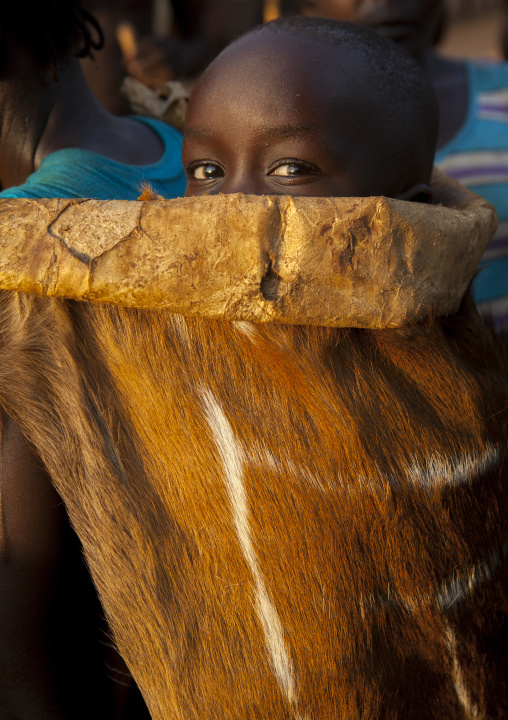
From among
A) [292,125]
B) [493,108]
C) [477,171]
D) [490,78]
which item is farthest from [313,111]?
[490,78]

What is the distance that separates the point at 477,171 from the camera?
2.07 meters

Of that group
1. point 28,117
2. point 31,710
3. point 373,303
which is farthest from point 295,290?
point 28,117

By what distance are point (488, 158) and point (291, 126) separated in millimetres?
1371

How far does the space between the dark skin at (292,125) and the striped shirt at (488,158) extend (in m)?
1.00

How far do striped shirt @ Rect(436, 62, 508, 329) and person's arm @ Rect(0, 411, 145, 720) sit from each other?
1.48 meters

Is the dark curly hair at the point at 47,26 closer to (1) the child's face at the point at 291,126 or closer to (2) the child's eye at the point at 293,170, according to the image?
(1) the child's face at the point at 291,126

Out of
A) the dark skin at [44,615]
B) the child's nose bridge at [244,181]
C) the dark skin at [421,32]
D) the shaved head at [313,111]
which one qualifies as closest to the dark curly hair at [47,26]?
the shaved head at [313,111]

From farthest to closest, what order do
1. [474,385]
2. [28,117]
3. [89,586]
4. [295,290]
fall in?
[28,117] < [89,586] < [474,385] < [295,290]

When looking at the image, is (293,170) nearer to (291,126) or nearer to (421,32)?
(291,126)

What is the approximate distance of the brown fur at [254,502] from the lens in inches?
27.8

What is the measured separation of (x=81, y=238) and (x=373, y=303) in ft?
1.09

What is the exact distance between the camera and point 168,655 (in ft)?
2.35

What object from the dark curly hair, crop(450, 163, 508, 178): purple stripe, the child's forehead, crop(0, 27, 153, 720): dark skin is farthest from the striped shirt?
crop(0, 27, 153, 720): dark skin

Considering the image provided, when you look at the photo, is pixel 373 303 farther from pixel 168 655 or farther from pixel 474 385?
pixel 168 655
